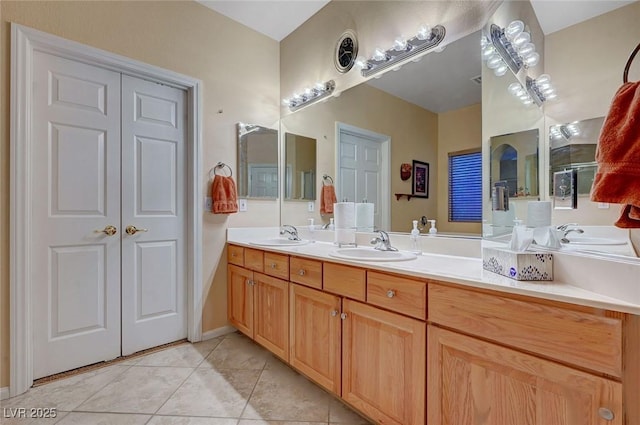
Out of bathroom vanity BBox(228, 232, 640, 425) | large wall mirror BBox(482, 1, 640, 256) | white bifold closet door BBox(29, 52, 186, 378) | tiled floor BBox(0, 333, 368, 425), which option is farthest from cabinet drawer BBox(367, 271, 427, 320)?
white bifold closet door BBox(29, 52, 186, 378)

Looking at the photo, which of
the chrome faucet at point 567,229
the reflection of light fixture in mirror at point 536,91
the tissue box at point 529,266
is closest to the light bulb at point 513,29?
the reflection of light fixture in mirror at point 536,91

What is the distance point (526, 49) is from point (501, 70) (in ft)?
0.64

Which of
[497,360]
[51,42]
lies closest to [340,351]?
[497,360]

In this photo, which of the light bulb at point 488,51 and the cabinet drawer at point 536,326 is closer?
the cabinet drawer at point 536,326

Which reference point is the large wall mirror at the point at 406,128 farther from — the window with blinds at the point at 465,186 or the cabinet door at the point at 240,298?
the cabinet door at the point at 240,298

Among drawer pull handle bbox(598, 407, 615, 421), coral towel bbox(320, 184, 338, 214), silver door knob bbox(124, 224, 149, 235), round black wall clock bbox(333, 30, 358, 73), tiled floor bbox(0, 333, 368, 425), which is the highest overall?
round black wall clock bbox(333, 30, 358, 73)

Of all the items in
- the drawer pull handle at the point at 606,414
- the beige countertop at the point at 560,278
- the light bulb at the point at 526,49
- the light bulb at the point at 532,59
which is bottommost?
the drawer pull handle at the point at 606,414

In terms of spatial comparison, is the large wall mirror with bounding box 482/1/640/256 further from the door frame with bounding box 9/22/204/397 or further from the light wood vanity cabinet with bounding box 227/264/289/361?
the door frame with bounding box 9/22/204/397

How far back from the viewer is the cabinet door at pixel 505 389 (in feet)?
2.52

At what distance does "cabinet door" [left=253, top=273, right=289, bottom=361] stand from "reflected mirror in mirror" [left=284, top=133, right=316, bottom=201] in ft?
2.82

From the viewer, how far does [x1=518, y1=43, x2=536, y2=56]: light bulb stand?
1.18 m

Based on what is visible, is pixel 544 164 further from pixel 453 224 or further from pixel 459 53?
pixel 459 53

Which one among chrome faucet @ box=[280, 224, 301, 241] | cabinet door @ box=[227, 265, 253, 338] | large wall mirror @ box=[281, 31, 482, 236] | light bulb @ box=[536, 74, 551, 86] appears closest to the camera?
light bulb @ box=[536, 74, 551, 86]

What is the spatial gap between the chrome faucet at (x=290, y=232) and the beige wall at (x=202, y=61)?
0.38 ft
